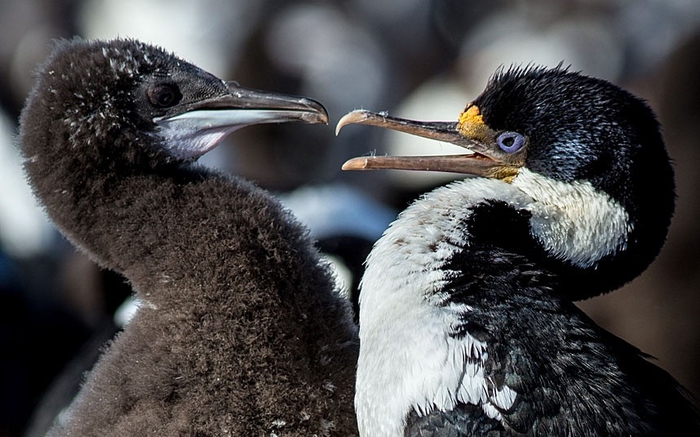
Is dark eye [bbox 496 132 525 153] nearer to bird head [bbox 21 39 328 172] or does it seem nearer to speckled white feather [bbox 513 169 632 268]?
speckled white feather [bbox 513 169 632 268]

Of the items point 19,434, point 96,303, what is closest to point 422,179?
point 96,303

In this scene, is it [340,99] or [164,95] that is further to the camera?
[340,99]

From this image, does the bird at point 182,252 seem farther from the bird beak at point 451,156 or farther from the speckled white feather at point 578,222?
the speckled white feather at point 578,222

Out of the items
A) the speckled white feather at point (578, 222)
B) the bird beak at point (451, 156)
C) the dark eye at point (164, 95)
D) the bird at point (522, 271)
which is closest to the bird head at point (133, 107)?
the dark eye at point (164, 95)

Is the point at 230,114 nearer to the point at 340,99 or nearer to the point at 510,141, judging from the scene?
the point at 510,141

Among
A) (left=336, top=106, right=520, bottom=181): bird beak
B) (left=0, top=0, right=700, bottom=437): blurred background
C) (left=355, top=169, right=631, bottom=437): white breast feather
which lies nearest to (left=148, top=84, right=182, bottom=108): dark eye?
(left=336, top=106, right=520, bottom=181): bird beak

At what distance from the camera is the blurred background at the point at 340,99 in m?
4.21

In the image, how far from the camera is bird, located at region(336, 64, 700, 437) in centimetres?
179

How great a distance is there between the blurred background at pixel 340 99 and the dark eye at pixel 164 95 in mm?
662

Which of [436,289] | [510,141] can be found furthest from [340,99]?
[436,289]

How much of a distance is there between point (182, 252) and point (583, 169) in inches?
31.0

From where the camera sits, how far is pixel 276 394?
192 centimetres

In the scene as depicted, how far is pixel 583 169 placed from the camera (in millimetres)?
1992

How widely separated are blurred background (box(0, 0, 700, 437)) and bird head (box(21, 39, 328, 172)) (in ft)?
2.01
